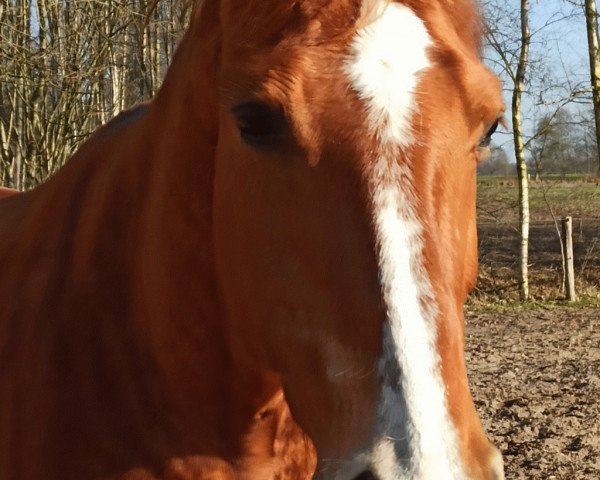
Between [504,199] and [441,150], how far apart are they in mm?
16517

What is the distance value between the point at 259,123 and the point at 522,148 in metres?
12.2

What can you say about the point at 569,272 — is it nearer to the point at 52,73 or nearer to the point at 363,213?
the point at 52,73

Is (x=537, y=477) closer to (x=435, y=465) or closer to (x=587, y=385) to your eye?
(x=587, y=385)

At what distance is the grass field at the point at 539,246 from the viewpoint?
12703 mm

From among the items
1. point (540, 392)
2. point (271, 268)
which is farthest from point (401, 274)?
point (540, 392)

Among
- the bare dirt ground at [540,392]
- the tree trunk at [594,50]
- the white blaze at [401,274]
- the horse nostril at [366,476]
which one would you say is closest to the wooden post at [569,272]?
the bare dirt ground at [540,392]

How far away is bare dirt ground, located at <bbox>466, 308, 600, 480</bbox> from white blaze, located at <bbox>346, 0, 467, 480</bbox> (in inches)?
140

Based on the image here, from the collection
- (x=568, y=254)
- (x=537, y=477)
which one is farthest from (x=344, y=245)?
(x=568, y=254)

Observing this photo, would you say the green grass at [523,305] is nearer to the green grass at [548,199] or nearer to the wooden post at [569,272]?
the wooden post at [569,272]

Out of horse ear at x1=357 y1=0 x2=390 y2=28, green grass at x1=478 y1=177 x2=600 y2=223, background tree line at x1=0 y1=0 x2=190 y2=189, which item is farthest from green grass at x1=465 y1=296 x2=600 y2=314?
horse ear at x1=357 y1=0 x2=390 y2=28

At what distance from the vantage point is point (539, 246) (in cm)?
1584

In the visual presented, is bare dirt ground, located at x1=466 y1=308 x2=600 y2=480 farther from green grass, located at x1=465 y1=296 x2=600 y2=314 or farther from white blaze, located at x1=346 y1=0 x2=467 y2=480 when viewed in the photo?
white blaze, located at x1=346 y1=0 x2=467 y2=480

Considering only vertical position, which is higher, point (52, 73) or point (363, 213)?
point (52, 73)

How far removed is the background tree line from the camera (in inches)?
314
